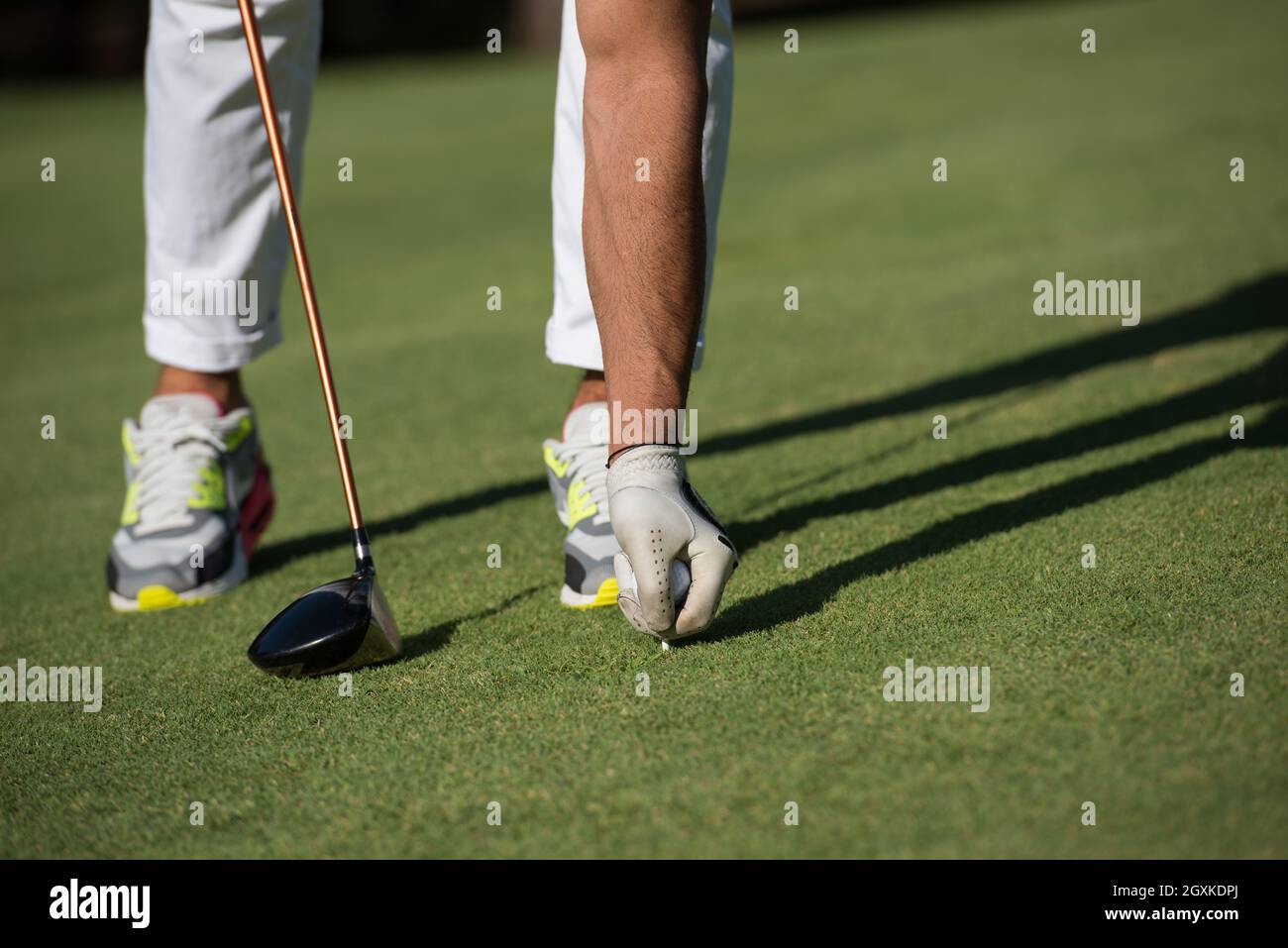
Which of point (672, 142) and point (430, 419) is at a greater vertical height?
point (672, 142)

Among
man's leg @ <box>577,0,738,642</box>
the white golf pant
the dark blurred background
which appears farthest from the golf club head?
the dark blurred background

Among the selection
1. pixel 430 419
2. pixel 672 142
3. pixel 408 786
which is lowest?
pixel 430 419

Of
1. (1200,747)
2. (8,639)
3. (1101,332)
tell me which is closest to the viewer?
(1200,747)

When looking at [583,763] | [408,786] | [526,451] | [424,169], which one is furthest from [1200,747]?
[424,169]

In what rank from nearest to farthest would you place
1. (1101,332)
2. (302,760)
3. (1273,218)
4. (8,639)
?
(302,760), (8,639), (1101,332), (1273,218)

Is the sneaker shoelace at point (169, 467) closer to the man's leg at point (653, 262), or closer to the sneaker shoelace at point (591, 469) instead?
the sneaker shoelace at point (591, 469)

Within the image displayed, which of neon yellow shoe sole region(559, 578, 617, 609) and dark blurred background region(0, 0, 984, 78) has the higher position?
dark blurred background region(0, 0, 984, 78)

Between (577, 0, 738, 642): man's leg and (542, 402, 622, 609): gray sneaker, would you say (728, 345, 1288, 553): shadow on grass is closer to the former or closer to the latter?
(542, 402, 622, 609): gray sneaker

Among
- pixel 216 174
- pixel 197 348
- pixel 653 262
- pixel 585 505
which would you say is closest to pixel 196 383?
pixel 197 348

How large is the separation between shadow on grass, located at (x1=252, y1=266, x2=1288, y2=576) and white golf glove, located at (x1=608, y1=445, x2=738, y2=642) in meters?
0.87

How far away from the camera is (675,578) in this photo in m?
1.56

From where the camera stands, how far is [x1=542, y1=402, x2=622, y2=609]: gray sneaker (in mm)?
1846
